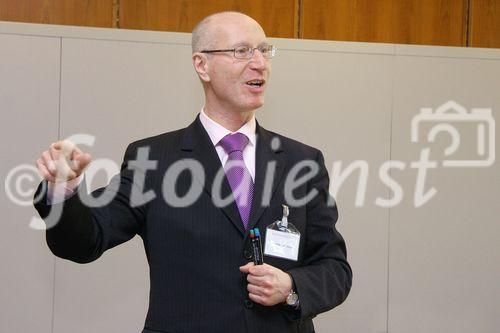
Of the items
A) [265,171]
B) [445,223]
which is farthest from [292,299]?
[445,223]

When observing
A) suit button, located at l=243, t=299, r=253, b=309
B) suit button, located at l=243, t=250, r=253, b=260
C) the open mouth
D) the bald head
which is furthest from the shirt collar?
suit button, located at l=243, t=299, r=253, b=309

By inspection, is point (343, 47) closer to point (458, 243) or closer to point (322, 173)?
point (458, 243)

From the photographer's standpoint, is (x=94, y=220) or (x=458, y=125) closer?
(x=94, y=220)

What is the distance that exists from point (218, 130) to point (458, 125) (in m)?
2.20

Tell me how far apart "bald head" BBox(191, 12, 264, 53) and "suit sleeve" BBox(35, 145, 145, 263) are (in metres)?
0.40

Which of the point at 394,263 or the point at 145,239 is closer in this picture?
the point at 145,239

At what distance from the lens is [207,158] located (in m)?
1.91

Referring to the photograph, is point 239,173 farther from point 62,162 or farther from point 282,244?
point 62,162

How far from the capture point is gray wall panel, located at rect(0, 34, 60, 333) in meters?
3.37

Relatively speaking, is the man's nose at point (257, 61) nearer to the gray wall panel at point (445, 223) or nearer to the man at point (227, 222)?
the man at point (227, 222)

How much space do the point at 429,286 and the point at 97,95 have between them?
6.60 feet

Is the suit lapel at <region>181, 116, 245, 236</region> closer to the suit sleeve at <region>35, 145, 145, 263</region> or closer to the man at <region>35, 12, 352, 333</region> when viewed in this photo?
the man at <region>35, 12, 352, 333</region>

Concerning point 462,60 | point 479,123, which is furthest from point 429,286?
point 462,60

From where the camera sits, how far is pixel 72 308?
3.44m
